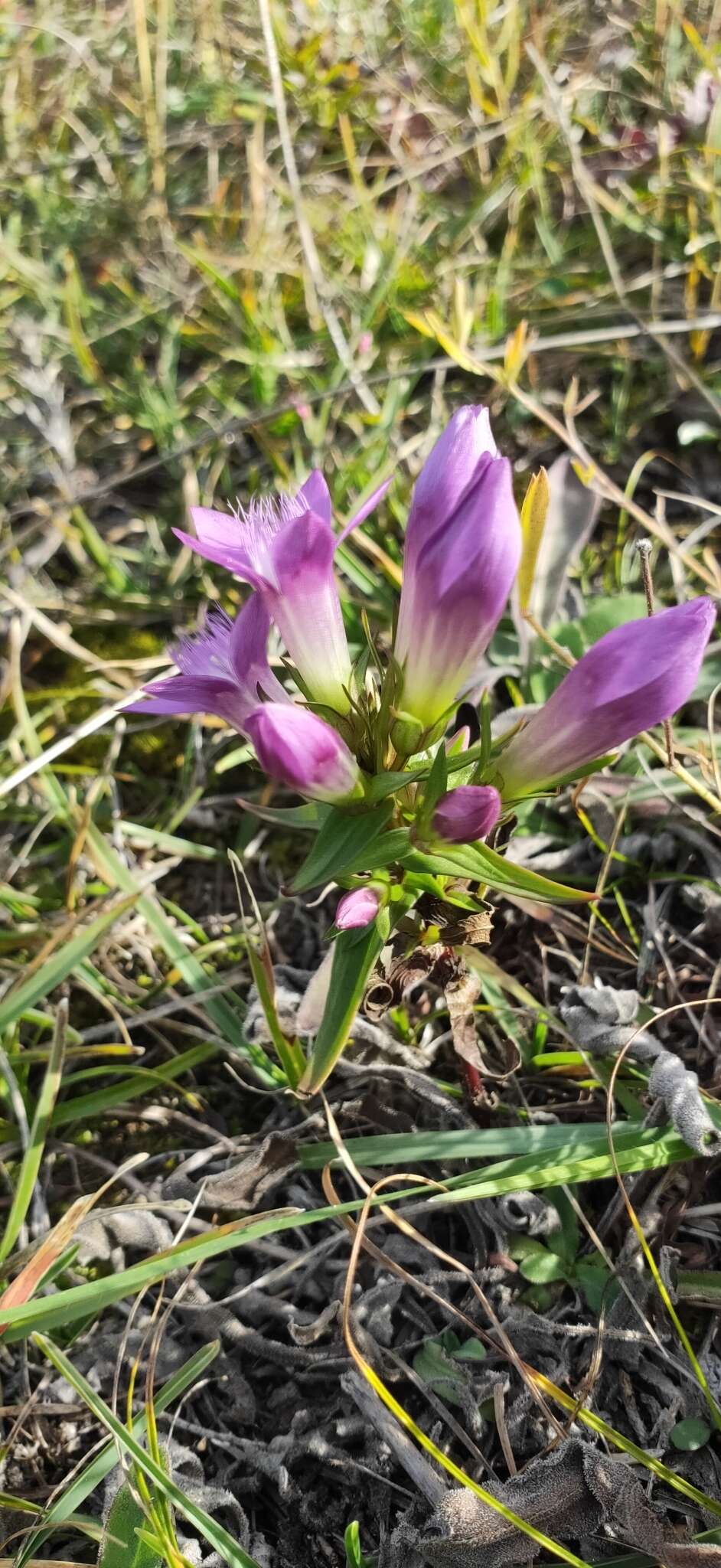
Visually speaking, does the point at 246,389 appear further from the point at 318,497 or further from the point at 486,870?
the point at 486,870

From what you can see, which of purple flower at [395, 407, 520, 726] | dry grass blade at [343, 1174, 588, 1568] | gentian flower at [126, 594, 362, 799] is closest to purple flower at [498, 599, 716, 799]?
purple flower at [395, 407, 520, 726]

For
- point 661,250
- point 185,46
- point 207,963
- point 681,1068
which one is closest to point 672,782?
point 681,1068

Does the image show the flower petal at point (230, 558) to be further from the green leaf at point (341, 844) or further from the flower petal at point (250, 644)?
the green leaf at point (341, 844)

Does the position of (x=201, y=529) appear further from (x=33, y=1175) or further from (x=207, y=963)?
(x=33, y=1175)

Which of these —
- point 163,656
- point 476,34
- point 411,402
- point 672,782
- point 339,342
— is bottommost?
point 672,782

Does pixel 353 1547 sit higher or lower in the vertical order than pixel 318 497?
lower

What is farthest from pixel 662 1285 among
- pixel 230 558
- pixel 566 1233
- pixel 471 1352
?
pixel 230 558
